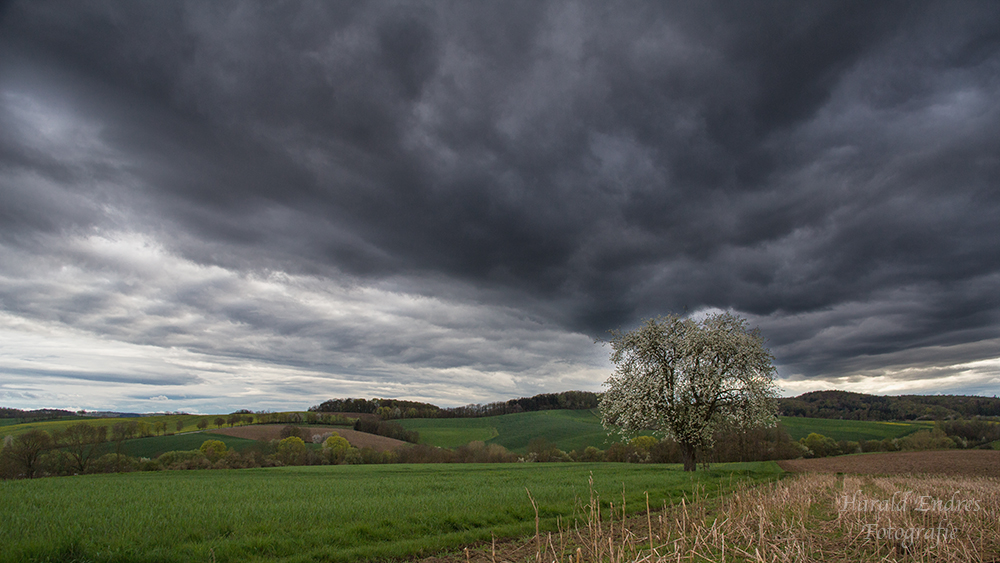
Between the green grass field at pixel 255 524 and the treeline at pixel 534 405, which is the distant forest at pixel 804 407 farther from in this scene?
the green grass field at pixel 255 524

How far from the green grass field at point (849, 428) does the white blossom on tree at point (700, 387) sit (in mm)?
69920

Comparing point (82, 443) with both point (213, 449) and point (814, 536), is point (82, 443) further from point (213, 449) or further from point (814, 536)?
point (814, 536)

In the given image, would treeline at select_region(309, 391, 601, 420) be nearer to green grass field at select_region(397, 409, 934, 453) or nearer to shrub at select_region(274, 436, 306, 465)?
green grass field at select_region(397, 409, 934, 453)

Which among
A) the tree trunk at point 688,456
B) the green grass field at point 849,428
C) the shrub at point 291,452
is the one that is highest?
the tree trunk at point 688,456

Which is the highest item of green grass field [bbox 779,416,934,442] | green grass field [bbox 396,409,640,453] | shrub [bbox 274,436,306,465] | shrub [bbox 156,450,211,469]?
shrub [bbox 156,450,211,469]

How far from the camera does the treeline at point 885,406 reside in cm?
10919

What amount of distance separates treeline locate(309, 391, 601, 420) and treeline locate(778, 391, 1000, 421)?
6674 cm

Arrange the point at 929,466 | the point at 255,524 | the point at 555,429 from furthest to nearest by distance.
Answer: the point at 555,429, the point at 929,466, the point at 255,524

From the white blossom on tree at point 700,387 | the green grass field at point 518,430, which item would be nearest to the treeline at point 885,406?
the green grass field at point 518,430

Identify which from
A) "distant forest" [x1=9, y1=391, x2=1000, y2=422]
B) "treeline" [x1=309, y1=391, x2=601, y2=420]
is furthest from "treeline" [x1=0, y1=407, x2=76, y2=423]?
"treeline" [x1=309, y1=391, x2=601, y2=420]

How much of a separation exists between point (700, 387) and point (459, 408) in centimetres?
14588

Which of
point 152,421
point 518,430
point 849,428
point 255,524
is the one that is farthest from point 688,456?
point 152,421

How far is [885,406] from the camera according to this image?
422 ft

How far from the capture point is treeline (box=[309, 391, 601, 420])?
155 meters
